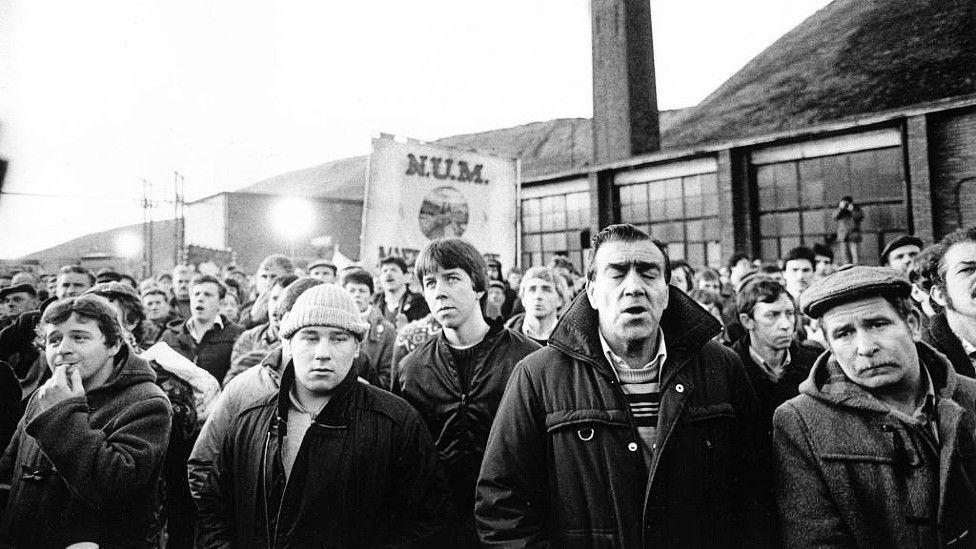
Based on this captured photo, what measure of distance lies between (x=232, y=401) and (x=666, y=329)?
6.71ft

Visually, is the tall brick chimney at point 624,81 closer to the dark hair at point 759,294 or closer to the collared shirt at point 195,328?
the dark hair at point 759,294

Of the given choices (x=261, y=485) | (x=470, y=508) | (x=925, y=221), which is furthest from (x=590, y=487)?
(x=925, y=221)

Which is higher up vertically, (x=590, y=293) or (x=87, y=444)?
(x=590, y=293)

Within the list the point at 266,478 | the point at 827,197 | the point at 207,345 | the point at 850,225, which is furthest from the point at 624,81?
the point at 266,478

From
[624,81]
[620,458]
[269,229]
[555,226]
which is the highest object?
Result: [624,81]

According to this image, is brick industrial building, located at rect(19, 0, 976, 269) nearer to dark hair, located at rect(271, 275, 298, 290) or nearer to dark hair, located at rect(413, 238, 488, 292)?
dark hair, located at rect(271, 275, 298, 290)

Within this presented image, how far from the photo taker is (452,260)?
311 centimetres

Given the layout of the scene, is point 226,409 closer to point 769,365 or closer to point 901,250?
point 769,365

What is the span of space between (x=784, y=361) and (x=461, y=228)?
4705 mm

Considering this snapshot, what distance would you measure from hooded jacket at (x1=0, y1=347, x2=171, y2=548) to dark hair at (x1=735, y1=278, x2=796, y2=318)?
332cm

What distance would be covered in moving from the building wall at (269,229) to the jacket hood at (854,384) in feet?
112

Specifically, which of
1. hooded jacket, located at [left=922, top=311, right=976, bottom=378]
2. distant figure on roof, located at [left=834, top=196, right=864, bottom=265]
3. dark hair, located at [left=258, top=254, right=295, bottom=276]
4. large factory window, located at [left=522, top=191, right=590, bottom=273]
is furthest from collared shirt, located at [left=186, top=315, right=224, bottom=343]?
large factory window, located at [left=522, top=191, right=590, bottom=273]

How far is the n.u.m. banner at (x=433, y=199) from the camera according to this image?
6781 mm

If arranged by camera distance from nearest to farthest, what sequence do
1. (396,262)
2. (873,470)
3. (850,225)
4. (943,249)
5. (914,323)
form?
1. (873,470)
2. (914,323)
3. (943,249)
4. (396,262)
5. (850,225)
